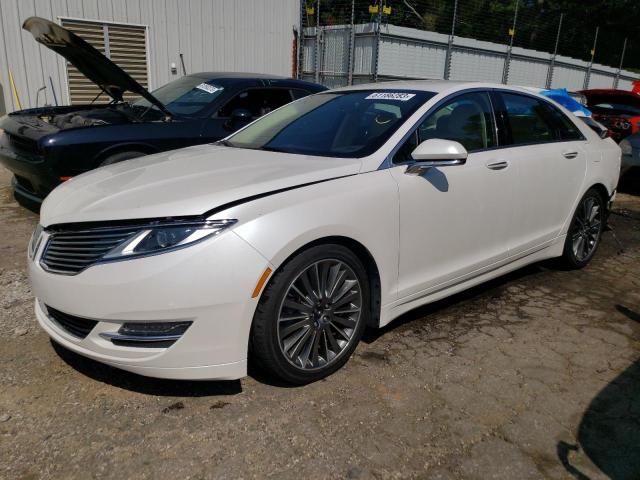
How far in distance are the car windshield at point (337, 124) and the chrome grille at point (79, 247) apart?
1.24 m

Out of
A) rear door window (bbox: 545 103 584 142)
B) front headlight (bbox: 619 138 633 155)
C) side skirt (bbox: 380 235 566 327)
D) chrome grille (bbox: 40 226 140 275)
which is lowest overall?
side skirt (bbox: 380 235 566 327)

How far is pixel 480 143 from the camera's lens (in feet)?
11.7

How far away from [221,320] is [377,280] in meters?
0.95

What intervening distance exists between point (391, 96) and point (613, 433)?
225 centimetres

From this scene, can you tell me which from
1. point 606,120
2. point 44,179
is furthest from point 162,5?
point 606,120

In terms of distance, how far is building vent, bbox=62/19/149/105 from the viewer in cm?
1154

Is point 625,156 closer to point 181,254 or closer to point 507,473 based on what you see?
point 507,473

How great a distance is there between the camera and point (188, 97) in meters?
5.91

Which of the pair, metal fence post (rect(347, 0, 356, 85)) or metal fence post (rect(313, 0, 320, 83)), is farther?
metal fence post (rect(313, 0, 320, 83))

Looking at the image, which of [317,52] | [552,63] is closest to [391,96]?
[317,52]

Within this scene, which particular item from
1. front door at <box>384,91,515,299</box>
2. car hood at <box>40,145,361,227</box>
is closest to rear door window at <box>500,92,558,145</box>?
front door at <box>384,91,515,299</box>

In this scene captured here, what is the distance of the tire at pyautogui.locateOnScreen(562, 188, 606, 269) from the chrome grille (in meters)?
3.50

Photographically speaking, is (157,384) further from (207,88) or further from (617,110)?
(617,110)

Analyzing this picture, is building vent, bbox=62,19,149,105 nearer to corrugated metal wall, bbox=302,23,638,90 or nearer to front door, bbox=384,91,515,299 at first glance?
corrugated metal wall, bbox=302,23,638,90
